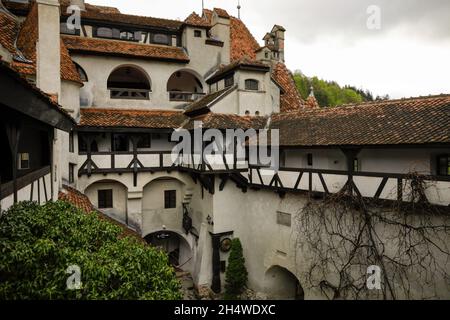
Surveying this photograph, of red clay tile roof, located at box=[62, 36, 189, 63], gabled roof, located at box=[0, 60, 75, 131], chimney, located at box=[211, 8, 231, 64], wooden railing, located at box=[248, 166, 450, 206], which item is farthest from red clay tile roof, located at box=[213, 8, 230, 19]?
gabled roof, located at box=[0, 60, 75, 131]

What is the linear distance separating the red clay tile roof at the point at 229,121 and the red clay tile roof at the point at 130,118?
67.1 inches

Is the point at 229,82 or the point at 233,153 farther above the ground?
the point at 229,82

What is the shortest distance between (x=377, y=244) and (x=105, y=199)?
1395 cm

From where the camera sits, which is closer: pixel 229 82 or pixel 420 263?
pixel 420 263

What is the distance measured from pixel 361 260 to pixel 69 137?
1390cm

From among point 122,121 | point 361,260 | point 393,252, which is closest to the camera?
point 393,252

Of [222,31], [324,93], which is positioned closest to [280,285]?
[222,31]

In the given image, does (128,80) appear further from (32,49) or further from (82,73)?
(32,49)

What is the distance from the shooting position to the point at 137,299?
153 inches

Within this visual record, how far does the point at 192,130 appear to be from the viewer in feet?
52.2

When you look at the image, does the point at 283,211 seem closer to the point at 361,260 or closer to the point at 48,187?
the point at 361,260
